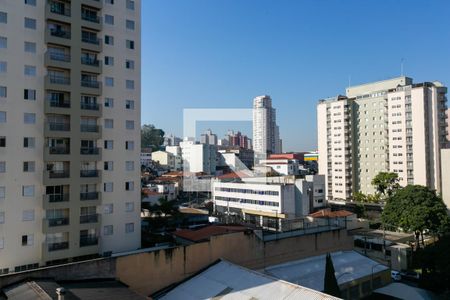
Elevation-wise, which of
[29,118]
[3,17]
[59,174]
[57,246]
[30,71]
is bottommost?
[57,246]

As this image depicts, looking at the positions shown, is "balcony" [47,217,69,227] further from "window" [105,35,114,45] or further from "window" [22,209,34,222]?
"window" [105,35,114,45]

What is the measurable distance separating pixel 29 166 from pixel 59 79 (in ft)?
16.9

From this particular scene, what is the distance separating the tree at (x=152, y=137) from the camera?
102875 mm

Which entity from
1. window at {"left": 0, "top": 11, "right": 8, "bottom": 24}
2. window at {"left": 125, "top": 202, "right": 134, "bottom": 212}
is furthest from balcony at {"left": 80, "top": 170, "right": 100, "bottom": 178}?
window at {"left": 0, "top": 11, "right": 8, "bottom": 24}

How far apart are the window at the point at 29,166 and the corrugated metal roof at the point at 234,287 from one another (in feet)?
33.2

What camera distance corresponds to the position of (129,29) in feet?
72.4

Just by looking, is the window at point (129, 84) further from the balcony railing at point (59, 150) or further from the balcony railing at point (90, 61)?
the balcony railing at point (59, 150)

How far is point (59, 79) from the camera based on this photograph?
63.7 ft

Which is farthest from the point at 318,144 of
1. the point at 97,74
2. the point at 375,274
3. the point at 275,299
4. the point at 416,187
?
the point at 275,299

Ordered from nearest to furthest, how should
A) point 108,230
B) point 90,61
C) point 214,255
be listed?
point 214,255 → point 90,61 → point 108,230

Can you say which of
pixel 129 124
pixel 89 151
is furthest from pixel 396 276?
pixel 89 151

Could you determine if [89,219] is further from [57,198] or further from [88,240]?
[57,198]

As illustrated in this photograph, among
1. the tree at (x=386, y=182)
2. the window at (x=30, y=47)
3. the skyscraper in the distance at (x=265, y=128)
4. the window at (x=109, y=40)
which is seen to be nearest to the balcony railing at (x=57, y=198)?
the window at (x=30, y=47)

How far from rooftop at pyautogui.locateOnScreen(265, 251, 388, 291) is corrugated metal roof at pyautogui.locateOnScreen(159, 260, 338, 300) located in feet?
10.8
